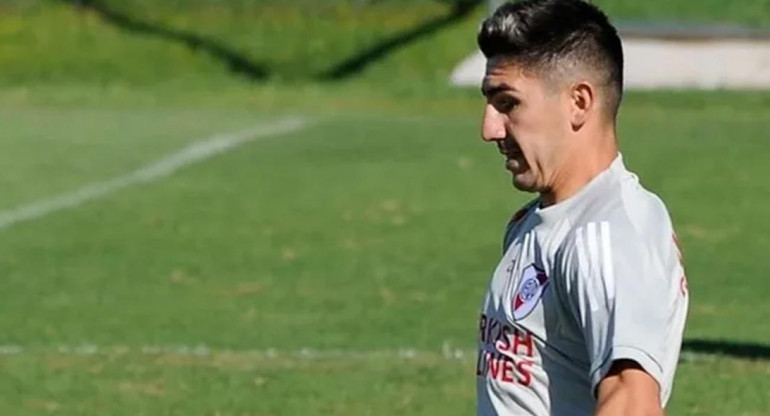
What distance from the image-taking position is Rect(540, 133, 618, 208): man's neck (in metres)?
3.63

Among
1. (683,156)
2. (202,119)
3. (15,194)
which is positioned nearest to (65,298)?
(15,194)

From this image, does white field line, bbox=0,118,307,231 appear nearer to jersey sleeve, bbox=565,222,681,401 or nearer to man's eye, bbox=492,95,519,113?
man's eye, bbox=492,95,519,113

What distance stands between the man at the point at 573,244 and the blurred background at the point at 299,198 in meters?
5.07

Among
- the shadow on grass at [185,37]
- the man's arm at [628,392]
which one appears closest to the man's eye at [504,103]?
the man's arm at [628,392]

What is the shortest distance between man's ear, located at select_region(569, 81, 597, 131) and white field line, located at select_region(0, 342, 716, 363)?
6426 mm

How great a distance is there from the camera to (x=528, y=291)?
3.69 meters

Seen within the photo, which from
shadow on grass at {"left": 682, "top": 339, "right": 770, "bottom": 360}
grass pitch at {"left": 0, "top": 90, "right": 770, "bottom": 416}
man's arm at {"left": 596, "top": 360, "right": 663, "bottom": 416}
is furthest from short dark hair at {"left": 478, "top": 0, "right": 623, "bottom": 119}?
shadow on grass at {"left": 682, "top": 339, "right": 770, "bottom": 360}

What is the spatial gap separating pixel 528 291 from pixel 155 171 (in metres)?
14.8

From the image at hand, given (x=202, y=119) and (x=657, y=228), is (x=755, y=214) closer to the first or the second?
(x=202, y=119)

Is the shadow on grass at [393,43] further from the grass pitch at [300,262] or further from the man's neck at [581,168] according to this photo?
the man's neck at [581,168]

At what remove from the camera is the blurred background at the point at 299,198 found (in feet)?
31.8

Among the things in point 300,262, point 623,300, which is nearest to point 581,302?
point 623,300

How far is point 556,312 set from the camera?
3.64 m

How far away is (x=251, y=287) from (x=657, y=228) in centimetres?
914
